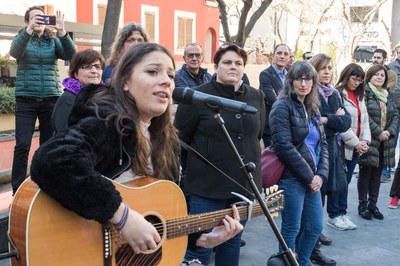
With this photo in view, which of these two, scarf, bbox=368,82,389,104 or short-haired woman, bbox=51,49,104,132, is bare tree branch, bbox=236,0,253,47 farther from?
short-haired woman, bbox=51,49,104,132

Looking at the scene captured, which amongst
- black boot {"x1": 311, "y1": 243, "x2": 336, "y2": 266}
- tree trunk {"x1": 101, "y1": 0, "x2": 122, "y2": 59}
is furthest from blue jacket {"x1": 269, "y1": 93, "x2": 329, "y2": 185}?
tree trunk {"x1": 101, "y1": 0, "x2": 122, "y2": 59}

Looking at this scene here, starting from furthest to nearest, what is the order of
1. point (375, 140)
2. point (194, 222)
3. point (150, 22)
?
point (150, 22)
point (375, 140)
point (194, 222)

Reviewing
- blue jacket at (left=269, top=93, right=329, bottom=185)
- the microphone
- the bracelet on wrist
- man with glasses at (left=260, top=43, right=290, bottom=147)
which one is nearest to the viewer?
the bracelet on wrist

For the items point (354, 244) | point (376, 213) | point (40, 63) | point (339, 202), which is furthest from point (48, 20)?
point (376, 213)

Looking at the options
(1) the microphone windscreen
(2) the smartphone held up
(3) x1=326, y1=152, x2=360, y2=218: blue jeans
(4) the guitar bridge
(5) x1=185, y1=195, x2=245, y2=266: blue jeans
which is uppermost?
(2) the smartphone held up

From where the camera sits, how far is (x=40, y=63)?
16.6 ft

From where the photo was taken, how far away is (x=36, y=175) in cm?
189

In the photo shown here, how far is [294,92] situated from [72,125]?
251cm

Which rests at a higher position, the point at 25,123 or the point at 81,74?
the point at 81,74

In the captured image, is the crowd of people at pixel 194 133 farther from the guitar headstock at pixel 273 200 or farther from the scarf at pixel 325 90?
the guitar headstock at pixel 273 200

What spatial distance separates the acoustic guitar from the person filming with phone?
3055 millimetres

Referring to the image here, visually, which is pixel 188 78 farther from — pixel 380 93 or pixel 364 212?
pixel 364 212

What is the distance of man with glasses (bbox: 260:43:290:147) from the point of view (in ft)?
19.5

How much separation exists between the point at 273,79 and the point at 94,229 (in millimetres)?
4363
